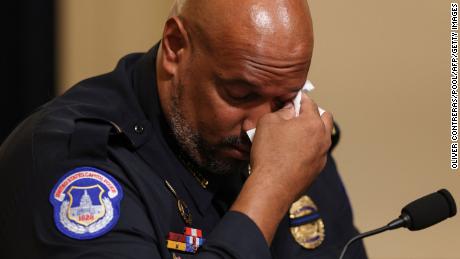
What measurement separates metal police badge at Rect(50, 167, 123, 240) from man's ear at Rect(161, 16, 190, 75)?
322 mm

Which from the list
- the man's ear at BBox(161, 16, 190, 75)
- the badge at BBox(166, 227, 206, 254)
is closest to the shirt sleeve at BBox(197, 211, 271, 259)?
the badge at BBox(166, 227, 206, 254)

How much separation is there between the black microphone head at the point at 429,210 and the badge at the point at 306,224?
41 cm

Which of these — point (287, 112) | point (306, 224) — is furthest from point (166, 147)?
point (306, 224)

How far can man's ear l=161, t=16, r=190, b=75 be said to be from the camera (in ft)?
5.94

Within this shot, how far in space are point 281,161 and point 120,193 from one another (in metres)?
0.32

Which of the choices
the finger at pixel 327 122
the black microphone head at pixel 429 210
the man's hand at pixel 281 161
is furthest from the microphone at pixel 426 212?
Result: the finger at pixel 327 122

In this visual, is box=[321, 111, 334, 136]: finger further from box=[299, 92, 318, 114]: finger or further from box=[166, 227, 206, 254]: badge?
box=[166, 227, 206, 254]: badge

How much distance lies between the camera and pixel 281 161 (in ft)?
5.60

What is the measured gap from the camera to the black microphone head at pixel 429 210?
5.27 ft

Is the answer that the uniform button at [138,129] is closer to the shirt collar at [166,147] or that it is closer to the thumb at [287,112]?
the shirt collar at [166,147]

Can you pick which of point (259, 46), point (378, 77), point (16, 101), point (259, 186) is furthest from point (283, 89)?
point (16, 101)

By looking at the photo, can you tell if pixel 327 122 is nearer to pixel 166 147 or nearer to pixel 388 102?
pixel 166 147

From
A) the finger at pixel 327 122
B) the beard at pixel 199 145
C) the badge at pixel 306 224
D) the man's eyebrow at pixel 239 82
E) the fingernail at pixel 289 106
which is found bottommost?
the badge at pixel 306 224

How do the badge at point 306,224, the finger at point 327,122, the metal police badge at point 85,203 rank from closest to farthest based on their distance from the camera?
the metal police badge at point 85,203, the finger at point 327,122, the badge at point 306,224
